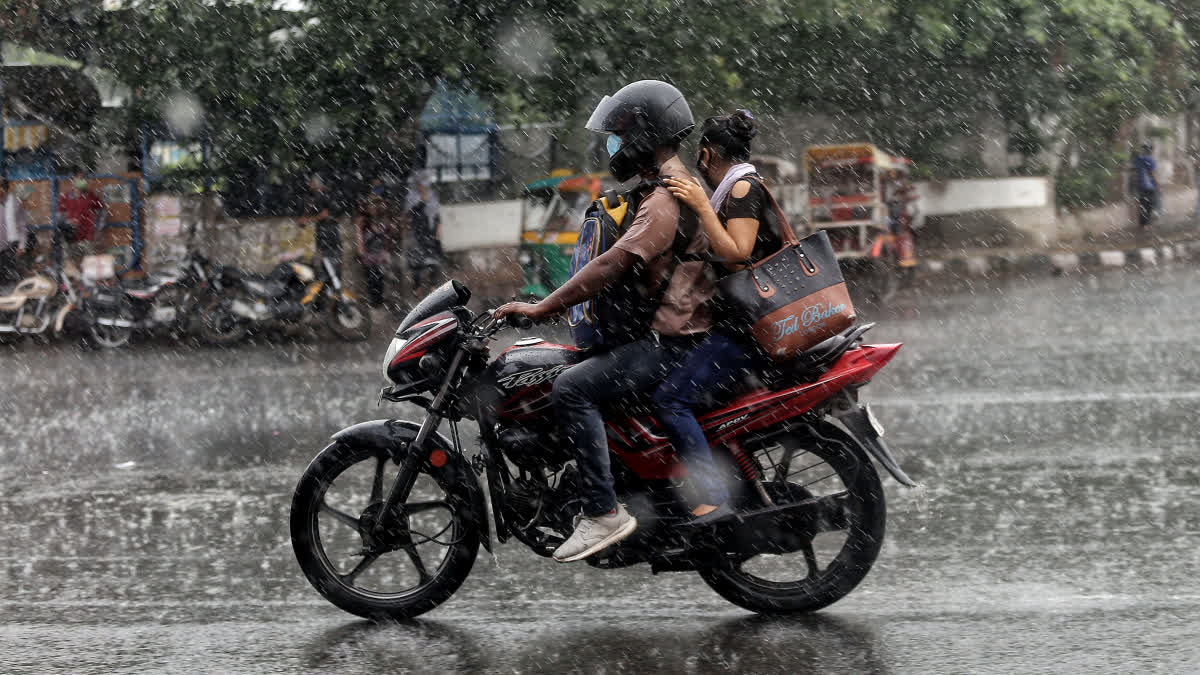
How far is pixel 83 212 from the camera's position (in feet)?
60.6

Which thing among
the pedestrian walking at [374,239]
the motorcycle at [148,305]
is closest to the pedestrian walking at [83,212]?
the motorcycle at [148,305]

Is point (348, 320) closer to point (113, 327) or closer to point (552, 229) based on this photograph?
point (113, 327)

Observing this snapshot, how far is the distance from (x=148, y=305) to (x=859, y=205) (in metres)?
9.55

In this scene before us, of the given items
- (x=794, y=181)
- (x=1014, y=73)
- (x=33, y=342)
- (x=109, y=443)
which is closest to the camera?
(x=109, y=443)

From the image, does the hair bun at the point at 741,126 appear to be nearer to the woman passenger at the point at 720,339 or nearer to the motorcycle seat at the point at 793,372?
the woman passenger at the point at 720,339

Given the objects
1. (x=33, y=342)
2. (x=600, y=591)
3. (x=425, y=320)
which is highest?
(x=425, y=320)

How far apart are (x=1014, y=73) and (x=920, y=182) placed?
2.29 meters

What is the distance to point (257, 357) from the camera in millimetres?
13594

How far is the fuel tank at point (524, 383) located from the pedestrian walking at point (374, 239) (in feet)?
43.8

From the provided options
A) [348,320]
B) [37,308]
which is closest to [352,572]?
[348,320]

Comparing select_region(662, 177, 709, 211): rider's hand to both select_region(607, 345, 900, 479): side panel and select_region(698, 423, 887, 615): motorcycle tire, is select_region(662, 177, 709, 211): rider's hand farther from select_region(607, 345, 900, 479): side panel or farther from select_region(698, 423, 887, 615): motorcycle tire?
select_region(698, 423, 887, 615): motorcycle tire

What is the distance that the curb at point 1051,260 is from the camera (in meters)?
20.5

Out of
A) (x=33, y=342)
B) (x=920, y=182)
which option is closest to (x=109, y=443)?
(x=33, y=342)

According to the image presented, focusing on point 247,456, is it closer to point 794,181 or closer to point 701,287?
point 701,287
